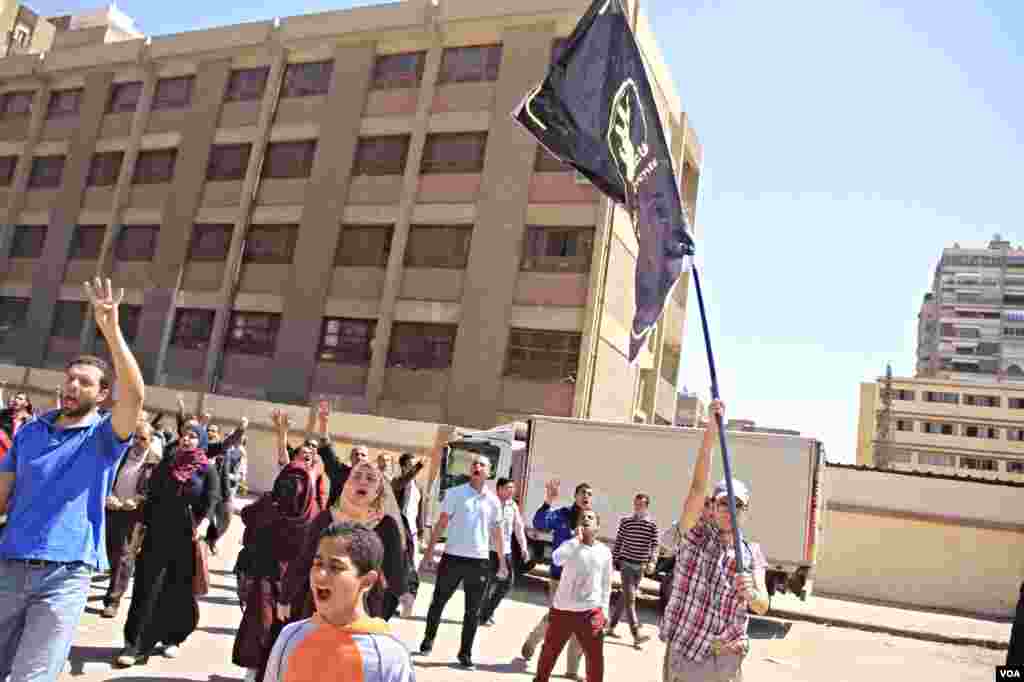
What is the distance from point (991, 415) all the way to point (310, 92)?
76206mm

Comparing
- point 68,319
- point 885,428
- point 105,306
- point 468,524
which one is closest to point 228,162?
point 68,319

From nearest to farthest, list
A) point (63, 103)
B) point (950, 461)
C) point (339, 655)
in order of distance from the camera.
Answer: point (339, 655) → point (63, 103) → point (950, 461)

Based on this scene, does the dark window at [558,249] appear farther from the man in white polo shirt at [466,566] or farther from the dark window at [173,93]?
the man in white polo shirt at [466,566]

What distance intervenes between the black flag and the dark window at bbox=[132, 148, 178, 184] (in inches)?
1296

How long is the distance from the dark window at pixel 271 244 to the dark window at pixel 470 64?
817 centimetres

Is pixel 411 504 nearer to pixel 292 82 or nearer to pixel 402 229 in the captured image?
pixel 402 229

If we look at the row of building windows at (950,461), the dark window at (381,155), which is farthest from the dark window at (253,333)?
the row of building windows at (950,461)

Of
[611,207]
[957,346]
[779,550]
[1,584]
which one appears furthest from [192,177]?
[957,346]

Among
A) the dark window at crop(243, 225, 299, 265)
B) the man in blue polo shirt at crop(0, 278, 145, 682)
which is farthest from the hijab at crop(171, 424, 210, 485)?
the dark window at crop(243, 225, 299, 265)

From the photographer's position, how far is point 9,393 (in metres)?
33.8

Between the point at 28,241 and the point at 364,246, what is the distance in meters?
18.9

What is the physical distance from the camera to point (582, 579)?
22.3 ft

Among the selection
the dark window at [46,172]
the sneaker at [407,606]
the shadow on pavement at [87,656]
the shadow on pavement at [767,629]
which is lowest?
the shadow on pavement at [767,629]

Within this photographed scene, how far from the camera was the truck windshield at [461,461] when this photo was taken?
17219 mm
